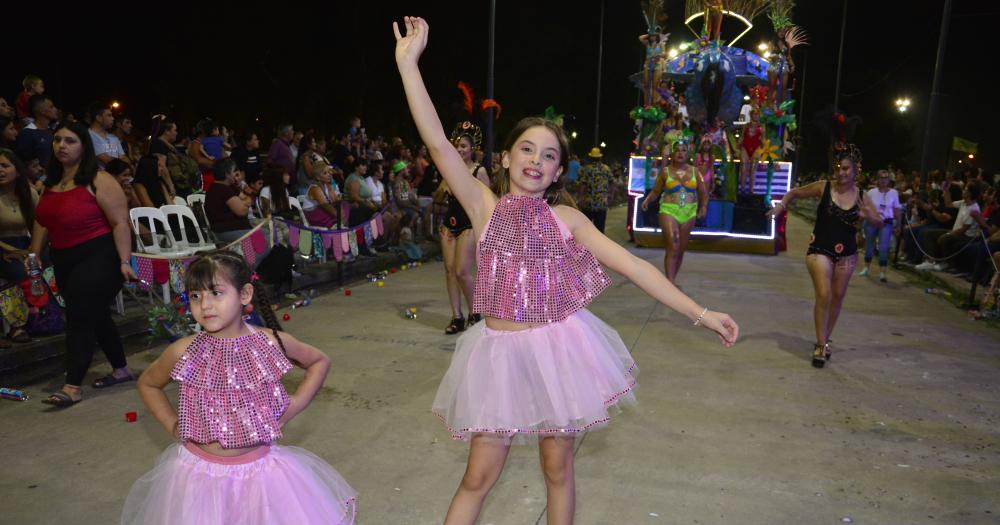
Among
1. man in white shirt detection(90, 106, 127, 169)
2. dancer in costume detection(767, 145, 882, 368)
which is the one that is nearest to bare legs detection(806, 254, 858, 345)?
dancer in costume detection(767, 145, 882, 368)

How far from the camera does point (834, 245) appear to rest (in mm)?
6945

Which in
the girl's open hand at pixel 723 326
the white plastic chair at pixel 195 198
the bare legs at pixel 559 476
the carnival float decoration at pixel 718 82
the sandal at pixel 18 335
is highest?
the carnival float decoration at pixel 718 82

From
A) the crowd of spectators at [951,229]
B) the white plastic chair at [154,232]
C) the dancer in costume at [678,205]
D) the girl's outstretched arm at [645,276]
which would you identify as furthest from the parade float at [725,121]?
the girl's outstretched arm at [645,276]

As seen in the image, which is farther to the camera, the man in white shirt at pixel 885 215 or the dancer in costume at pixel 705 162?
the dancer in costume at pixel 705 162

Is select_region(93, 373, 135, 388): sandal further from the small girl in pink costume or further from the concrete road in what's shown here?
the small girl in pink costume

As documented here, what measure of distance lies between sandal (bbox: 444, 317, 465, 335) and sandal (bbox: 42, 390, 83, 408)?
3.38m

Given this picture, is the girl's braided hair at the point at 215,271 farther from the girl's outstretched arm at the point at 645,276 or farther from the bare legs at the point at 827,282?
the bare legs at the point at 827,282

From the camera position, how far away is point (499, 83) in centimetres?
3562

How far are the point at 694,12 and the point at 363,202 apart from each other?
9.98m

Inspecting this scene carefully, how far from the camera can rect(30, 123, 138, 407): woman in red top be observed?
5.14m

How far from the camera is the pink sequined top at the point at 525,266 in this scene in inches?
119

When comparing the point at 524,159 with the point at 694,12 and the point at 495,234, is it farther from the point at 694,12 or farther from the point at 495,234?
the point at 694,12

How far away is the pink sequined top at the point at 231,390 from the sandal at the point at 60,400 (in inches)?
126

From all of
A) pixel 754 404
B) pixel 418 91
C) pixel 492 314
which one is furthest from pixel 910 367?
pixel 418 91
